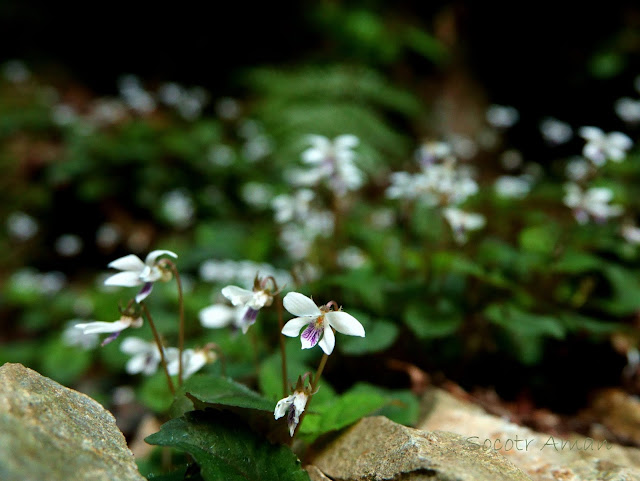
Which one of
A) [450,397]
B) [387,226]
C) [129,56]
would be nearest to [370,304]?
[450,397]

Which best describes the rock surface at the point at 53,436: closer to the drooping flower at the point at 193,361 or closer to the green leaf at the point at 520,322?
the drooping flower at the point at 193,361

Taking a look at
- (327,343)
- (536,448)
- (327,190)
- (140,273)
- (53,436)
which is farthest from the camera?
(327,190)

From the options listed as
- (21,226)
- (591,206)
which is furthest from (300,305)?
(21,226)

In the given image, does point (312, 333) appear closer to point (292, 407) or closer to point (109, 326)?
point (292, 407)

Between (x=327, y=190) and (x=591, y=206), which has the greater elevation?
(x=591, y=206)

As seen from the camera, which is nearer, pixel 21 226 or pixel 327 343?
pixel 327 343

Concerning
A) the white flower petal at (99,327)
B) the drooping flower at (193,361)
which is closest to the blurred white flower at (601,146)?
the drooping flower at (193,361)

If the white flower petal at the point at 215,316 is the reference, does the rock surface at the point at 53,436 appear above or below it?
above
